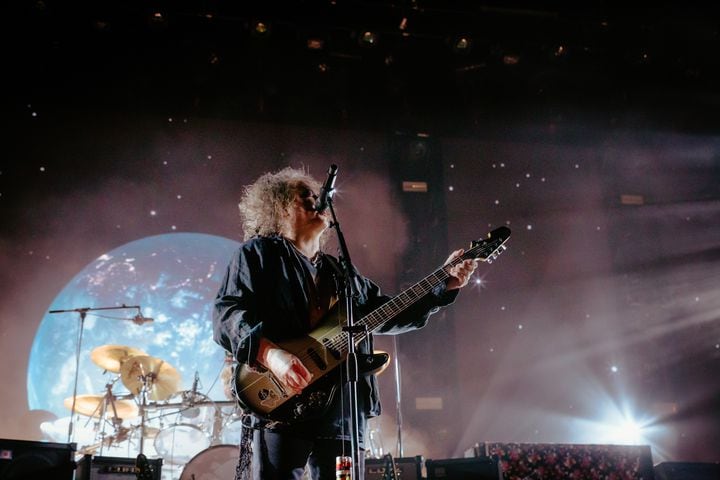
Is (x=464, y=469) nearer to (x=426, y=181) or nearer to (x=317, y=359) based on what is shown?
(x=317, y=359)

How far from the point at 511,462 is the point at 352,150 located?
5254 millimetres

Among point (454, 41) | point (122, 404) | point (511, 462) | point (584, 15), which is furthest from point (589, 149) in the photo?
point (122, 404)

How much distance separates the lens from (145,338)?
8.38 meters

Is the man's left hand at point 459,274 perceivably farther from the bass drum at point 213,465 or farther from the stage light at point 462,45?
the stage light at point 462,45

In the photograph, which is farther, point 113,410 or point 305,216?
point 113,410

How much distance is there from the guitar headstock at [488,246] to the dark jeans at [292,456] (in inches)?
50.0

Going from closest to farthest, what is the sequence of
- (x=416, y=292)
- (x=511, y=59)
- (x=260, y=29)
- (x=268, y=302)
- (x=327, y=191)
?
(x=268, y=302), (x=327, y=191), (x=416, y=292), (x=260, y=29), (x=511, y=59)

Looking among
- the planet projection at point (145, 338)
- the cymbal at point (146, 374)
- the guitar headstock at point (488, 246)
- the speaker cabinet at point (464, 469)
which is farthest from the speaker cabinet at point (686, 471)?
the cymbal at point (146, 374)

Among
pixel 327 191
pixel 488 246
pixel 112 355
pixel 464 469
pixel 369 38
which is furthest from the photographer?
pixel 369 38

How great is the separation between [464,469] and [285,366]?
2.80 metres

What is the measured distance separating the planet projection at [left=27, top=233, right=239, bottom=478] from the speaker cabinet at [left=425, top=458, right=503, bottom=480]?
291 centimetres

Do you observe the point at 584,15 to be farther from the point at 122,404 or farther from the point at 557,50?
the point at 122,404

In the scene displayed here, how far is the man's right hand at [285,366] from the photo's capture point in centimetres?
247

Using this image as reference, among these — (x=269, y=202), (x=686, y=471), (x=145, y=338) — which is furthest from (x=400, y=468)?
(x=145, y=338)
